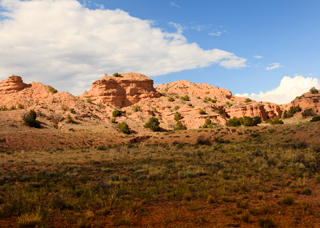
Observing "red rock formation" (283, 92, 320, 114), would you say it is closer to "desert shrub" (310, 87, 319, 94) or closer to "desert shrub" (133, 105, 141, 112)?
"desert shrub" (310, 87, 319, 94)

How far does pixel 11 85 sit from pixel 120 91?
100 ft

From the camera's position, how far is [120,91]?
7006 centimetres

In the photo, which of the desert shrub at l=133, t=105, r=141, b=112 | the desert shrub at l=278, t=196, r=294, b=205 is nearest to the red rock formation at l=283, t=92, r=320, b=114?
the desert shrub at l=133, t=105, r=141, b=112

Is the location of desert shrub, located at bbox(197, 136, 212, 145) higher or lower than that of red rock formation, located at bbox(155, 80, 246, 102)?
lower

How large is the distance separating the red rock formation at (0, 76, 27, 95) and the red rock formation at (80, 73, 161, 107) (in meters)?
17.2

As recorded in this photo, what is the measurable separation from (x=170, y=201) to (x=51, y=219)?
168 inches

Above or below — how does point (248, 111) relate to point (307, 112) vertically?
above

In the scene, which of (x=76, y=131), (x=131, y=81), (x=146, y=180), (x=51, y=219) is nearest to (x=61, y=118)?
(x=76, y=131)

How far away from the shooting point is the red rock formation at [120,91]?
67.3m

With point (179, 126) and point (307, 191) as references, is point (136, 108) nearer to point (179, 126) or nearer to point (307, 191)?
point (179, 126)

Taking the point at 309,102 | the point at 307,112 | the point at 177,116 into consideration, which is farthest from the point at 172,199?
the point at 309,102

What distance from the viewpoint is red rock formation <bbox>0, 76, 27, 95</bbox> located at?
201ft

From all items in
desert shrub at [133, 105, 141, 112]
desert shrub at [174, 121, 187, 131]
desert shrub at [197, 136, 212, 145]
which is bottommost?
desert shrub at [197, 136, 212, 145]

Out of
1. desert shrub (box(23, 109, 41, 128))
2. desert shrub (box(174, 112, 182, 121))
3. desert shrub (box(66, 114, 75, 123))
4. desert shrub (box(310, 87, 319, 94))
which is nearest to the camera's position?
desert shrub (box(23, 109, 41, 128))
